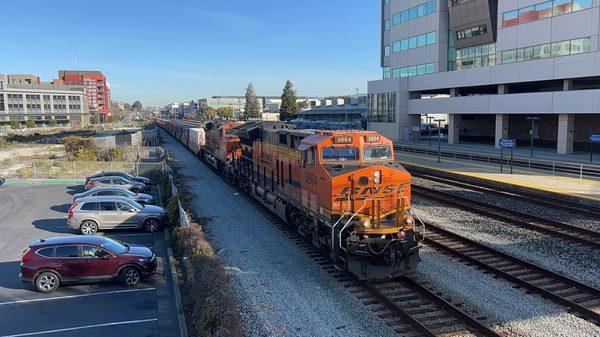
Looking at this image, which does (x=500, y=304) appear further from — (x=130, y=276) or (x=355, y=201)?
(x=130, y=276)

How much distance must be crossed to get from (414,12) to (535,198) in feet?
140

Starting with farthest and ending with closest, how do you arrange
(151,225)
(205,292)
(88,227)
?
(151,225)
(88,227)
(205,292)

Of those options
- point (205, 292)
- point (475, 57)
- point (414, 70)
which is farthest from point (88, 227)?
point (414, 70)

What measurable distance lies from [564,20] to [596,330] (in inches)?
1542

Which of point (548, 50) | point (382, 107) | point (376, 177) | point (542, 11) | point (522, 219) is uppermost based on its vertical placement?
point (542, 11)

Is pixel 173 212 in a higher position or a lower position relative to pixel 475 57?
lower

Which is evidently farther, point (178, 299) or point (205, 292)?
point (178, 299)

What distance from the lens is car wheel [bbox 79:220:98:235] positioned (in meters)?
20.3

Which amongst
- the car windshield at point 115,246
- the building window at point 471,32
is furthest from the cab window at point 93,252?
the building window at point 471,32

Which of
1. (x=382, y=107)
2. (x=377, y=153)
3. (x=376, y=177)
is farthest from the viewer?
(x=382, y=107)

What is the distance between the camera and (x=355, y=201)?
13344mm

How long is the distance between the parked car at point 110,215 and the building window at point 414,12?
49.1m

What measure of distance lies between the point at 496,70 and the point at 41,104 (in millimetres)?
144526

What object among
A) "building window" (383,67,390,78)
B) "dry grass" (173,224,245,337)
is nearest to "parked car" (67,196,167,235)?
"dry grass" (173,224,245,337)
